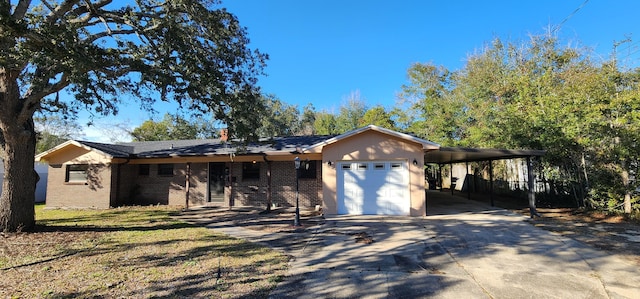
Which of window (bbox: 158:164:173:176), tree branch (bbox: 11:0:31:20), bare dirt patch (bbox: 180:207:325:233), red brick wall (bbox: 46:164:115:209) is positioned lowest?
bare dirt patch (bbox: 180:207:325:233)

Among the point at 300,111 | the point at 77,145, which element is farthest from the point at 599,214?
the point at 300,111

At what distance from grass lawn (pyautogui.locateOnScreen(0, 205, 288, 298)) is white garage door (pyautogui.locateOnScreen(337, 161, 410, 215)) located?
187 inches

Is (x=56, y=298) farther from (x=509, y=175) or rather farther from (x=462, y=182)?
(x=462, y=182)

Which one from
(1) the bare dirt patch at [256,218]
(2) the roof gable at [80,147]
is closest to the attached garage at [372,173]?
(1) the bare dirt patch at [256,218]

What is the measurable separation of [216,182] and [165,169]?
280 cm

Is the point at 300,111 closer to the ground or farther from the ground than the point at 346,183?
farther from the ground

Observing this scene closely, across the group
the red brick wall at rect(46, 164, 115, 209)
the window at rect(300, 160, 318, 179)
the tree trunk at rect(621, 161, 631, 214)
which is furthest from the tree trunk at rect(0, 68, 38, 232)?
the tree trunk at rect(621, 161, 631, 214)

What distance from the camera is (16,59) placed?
19.6 feet

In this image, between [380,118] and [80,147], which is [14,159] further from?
[380,118]

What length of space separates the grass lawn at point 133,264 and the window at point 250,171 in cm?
508

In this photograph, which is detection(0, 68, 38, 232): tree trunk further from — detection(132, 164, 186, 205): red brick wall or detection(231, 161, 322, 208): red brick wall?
detection(231, 161, 322, 208): red brick wall

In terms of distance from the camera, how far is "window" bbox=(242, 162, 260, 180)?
13.3 m

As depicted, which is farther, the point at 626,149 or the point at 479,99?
the point at 479,99

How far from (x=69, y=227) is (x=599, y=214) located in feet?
55.3
